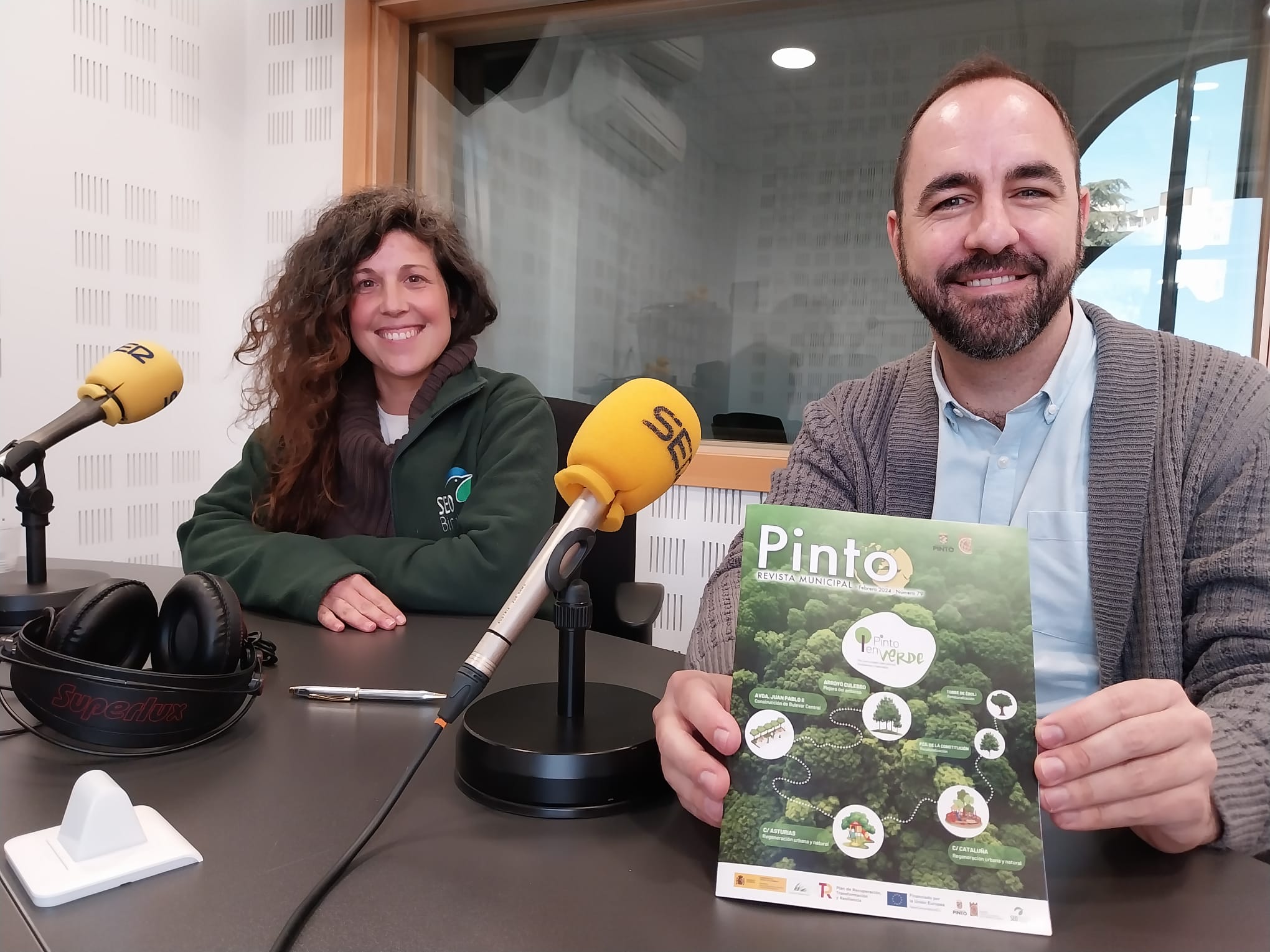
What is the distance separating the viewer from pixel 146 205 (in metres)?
2.33

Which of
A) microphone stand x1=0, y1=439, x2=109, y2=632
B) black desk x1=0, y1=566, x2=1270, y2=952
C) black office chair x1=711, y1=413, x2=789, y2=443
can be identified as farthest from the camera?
black office chair x1=711, y1=413, x2=789, y2=443

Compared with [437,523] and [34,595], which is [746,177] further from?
[34,595]

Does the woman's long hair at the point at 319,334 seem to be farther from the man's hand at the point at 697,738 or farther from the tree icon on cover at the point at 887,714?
the tree icon on cover at the point at 887,714

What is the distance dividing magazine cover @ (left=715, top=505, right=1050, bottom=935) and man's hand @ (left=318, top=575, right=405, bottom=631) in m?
0.72

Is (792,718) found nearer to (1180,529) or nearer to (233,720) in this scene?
(233,720)

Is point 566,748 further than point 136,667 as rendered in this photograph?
No

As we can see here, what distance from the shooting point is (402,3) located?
2.59 meters

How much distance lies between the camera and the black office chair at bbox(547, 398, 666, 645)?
4.93 feet

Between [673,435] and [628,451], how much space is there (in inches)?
2.5

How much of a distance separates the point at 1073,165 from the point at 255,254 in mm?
2416

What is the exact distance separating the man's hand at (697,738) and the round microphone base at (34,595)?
2.68 ft

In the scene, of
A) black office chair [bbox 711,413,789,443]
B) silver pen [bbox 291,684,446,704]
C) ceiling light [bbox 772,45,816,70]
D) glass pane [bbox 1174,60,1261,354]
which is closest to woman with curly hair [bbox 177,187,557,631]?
silver pen [bbox 291,684,446,704]

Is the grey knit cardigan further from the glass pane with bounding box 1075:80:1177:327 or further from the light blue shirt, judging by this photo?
the glass pane with bounding box 1075:80:1177:327

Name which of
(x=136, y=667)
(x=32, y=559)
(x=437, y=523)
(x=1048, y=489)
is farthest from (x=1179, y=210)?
(x=32, y=559)
